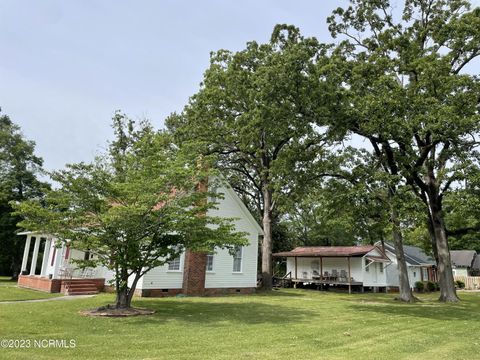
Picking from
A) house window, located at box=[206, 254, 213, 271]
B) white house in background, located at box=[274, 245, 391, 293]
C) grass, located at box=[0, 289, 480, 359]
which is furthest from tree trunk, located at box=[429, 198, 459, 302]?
house window, located at box=[206, 254, 213, 271]

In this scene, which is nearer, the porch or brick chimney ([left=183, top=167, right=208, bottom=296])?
the porch

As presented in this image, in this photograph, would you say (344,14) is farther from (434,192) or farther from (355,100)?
(434,192)

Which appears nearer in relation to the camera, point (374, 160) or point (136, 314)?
point (136, 314)

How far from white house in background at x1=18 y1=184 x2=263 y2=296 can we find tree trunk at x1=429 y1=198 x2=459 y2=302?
35.3 feet

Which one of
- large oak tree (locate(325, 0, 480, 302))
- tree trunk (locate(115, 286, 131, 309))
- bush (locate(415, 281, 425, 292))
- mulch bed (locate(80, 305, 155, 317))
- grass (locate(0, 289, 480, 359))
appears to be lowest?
grass (locate(0, 289, 480, 359))

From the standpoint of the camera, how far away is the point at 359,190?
16.9 m

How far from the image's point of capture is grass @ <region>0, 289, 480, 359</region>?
7.46m

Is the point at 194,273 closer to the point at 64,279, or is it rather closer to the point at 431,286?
the point at 64,279

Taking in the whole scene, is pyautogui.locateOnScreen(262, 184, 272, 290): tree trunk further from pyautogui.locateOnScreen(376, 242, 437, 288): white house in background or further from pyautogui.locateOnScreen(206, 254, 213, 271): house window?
pyautogui.locateOnScreen(376, 242, 437, 288): white house in background

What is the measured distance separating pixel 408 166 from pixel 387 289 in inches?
785

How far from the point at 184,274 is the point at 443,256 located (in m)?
14.6

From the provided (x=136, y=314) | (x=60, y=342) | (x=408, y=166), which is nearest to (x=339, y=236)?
(x=408, y=166)

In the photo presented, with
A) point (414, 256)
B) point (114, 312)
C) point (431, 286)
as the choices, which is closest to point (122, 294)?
point (114, 312)

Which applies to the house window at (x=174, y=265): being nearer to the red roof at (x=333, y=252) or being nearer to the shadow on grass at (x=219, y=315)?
the shadow on grass at (x=219, y=315)
